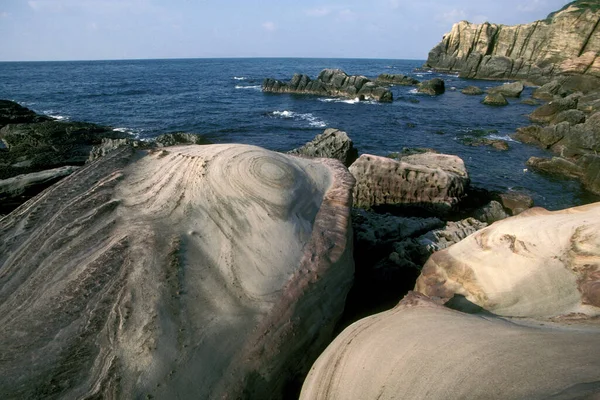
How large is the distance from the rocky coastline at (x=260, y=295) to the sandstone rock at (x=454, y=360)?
10 mm

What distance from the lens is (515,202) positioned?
28.2ft

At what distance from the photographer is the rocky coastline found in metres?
1.94

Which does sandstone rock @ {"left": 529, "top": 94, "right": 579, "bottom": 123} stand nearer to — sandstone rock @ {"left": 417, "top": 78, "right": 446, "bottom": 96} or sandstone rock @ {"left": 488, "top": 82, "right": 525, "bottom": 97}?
sandstone rock @ {"left": 488, "top": 82, "right": 525, "bottom": 97}

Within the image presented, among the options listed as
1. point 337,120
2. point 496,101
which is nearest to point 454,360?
point 337,120

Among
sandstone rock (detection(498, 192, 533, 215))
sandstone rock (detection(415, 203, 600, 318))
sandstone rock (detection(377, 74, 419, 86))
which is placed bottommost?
sandstone rock (detection(377, 74, 419, 86))

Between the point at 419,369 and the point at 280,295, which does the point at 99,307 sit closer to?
the point at 280,295

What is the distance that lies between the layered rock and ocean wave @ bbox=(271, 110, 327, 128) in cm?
864

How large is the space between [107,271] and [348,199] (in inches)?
84.9

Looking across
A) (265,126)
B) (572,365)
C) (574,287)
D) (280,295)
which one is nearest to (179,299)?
(280,295)

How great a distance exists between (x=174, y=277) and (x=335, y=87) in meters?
31.6

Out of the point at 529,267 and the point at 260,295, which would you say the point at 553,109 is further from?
the point at 260,295

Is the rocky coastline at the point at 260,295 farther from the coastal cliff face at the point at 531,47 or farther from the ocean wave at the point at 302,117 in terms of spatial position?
the coastal cliff face at the point at 531,47

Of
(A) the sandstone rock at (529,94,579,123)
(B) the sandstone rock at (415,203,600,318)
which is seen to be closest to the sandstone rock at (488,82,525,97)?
(A) the sandstone rock at (529,94,579,123)

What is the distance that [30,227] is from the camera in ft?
9.59
